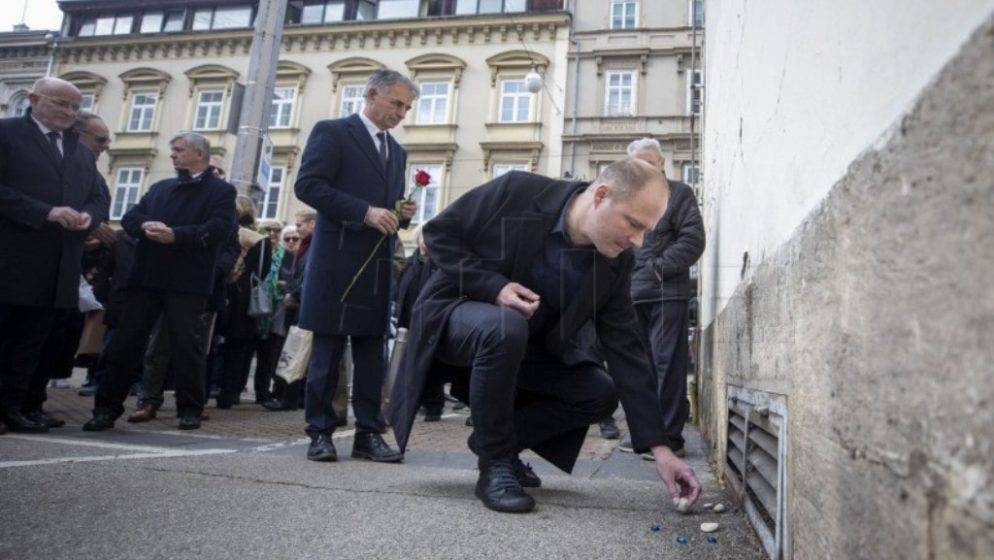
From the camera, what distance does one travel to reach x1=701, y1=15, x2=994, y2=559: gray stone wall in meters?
0.66

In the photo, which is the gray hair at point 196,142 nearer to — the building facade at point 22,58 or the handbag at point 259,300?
the handbag at point 259,300

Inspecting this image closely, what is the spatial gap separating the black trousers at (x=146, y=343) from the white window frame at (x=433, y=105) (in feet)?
57.4

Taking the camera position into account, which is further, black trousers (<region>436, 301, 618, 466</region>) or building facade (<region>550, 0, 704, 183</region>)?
building facade (<region>550, 0, 704, 183</region>)

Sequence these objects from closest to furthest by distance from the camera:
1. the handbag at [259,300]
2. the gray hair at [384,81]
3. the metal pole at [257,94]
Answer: the gray hair at [384,81] < the handbag at [259,300] < the metal pole at [257,94]

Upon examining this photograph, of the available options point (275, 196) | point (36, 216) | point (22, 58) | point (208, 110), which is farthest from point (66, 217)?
point (22, 58)

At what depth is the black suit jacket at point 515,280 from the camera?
2236mm

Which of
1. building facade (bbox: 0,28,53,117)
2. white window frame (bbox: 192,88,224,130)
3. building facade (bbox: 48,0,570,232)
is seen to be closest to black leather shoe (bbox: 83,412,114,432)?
building facade (bbox: 48,0,570,232)

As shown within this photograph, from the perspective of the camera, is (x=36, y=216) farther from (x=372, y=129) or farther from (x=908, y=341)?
(x=908, y=341)

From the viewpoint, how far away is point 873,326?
92 cm

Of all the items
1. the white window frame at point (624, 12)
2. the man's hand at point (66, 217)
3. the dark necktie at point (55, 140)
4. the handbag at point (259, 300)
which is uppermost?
the white window frame at point (624, 12)

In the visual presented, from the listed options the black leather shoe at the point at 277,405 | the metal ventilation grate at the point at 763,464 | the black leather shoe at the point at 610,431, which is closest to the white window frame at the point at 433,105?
the black leather shoe at the point at 277,405

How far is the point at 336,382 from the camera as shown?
303 cm

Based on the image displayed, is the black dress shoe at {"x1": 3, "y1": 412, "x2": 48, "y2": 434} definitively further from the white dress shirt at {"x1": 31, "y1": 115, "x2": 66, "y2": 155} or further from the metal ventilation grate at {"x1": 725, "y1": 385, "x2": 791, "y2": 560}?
the metal ventilation grate at {"x1": 725, "y1": 385, "x2": 791, "y2": 560}

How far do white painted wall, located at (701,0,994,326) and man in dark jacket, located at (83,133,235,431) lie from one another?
2847 millimetres
